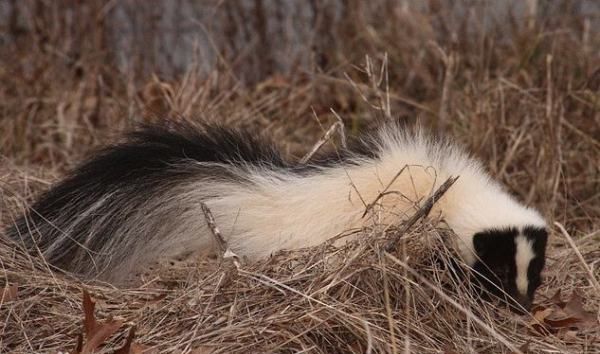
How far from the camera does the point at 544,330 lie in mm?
3902

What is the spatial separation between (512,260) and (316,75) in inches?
119

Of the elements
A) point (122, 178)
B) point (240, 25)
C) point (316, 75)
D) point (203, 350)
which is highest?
point (122, 178)

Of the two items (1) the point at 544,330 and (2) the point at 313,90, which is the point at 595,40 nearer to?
(2) the point at 313,90

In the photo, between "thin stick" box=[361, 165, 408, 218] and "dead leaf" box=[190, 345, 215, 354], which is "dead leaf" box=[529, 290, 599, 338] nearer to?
"thin stick" box=[361, 165, 408, 218]

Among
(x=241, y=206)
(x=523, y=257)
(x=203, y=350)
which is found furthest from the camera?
(x=241, y=206)

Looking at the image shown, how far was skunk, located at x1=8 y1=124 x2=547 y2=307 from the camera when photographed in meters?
4.25

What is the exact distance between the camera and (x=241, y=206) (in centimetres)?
435

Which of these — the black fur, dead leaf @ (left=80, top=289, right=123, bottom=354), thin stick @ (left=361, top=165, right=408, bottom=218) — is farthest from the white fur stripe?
dead leaf @ (left=80, top=289, right=123, bottom=354)

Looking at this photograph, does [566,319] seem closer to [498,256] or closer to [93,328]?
[498,256]

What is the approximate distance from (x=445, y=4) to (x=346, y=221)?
3958 mm

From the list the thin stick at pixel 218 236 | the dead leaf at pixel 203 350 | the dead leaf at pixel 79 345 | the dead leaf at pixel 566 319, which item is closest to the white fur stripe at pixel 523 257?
the dead leaf at pixel 566 319

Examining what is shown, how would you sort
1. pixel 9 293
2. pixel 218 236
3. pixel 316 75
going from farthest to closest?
1. pixel 316 75
2. pixel 218 236
3. pixel 9 293

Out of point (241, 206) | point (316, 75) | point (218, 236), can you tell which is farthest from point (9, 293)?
point (316, 75)

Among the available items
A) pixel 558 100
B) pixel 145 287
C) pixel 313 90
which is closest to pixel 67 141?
pixel 313 90
